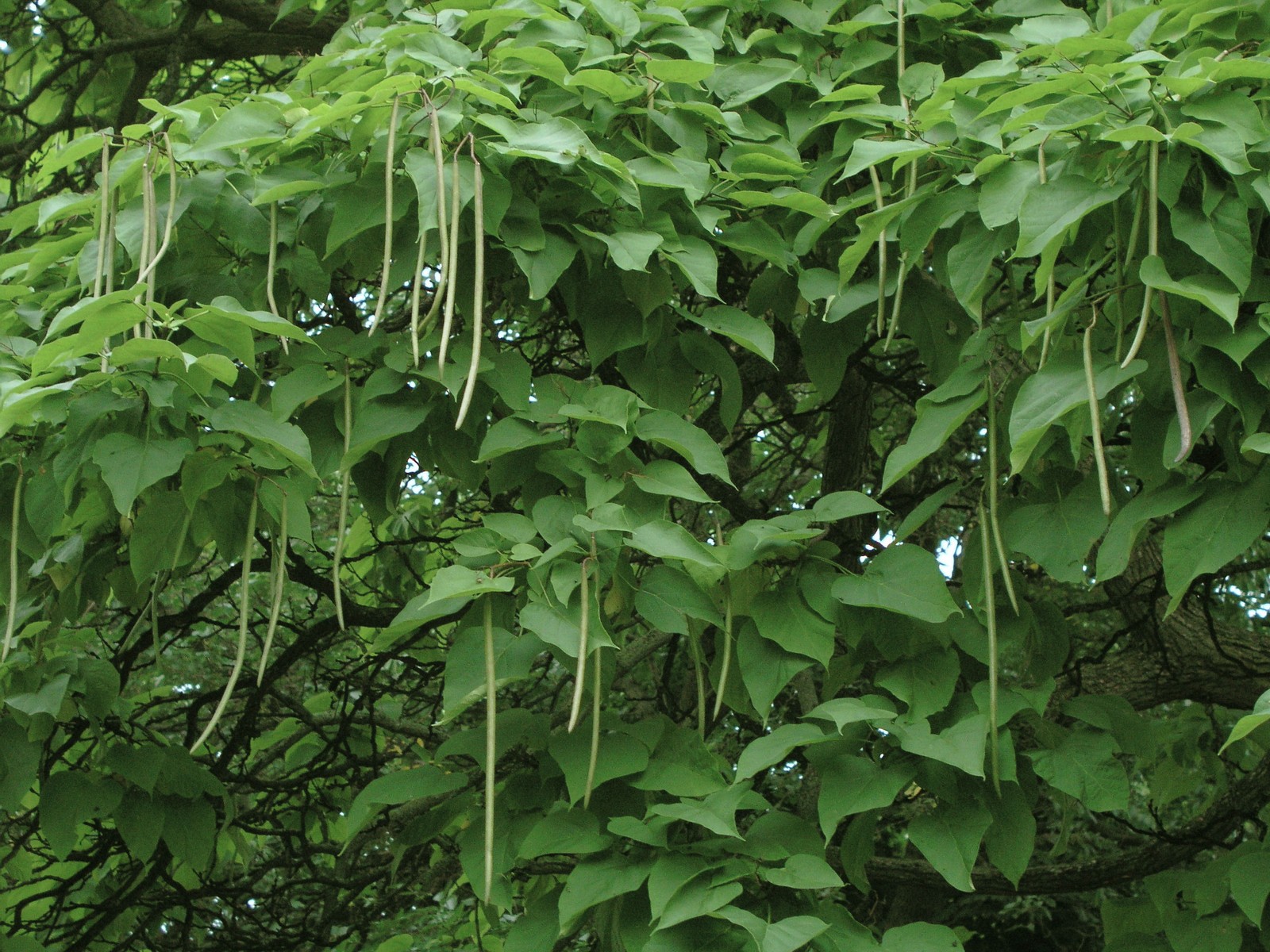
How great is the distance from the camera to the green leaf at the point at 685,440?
151cm

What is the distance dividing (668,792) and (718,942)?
0.20m

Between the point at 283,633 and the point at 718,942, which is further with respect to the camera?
the point at 283,633

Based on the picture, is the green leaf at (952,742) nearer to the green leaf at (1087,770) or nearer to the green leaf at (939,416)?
the green leaf at (1087,770)

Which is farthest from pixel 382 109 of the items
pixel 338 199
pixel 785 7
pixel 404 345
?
pixel 785 7

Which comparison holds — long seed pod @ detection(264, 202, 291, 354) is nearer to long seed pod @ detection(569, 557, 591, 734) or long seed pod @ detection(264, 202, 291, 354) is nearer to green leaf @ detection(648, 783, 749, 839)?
long seed pod @ detection(569, 557, 591, 734)

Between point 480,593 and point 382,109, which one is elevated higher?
point 382,109

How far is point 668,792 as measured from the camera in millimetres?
1452

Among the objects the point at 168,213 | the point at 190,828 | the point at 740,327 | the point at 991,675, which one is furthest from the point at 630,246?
the point at 190,828

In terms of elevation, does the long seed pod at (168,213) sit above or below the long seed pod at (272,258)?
above

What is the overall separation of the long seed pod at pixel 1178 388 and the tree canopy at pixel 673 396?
17 mm

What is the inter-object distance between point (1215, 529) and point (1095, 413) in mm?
221

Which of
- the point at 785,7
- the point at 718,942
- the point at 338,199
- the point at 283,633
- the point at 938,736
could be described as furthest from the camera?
the point at 283,633

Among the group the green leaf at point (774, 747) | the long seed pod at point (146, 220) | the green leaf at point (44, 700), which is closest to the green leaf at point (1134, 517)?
the green leaf at point (774, 747)

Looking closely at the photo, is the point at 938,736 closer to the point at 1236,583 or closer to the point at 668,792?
the point at 668,792
